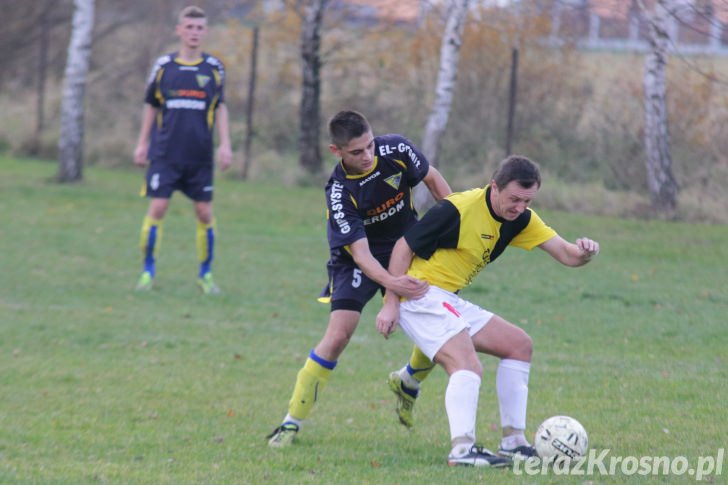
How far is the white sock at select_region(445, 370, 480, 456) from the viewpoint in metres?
4.66

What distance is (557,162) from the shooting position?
1764 centimetres

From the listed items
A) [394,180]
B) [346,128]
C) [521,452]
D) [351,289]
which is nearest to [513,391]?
[521,452]

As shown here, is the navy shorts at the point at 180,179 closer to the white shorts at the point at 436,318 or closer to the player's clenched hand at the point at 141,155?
the player's clenched hand at the point at 141,155

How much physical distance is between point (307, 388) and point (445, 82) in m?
10.9

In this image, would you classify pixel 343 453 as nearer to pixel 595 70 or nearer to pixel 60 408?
pixel 60 408

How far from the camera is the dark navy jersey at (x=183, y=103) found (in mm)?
9516

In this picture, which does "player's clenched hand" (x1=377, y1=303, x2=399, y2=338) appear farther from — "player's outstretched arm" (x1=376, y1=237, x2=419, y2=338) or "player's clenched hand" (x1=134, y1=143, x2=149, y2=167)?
"player's clenched hand" (x1=134, y1=143, x2=149, y2=167)

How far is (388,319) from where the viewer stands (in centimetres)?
495

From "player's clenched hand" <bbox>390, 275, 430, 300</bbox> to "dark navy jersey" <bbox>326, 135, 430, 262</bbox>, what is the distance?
1.18 feet

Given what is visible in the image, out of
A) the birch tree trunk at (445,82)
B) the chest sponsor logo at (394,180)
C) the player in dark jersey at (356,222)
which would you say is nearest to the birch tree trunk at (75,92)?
the birch tree trunk at (445,82)

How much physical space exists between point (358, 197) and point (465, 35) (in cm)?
1452

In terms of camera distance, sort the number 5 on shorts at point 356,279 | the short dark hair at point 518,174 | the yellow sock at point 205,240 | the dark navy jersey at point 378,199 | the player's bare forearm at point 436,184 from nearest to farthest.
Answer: the short dark hair at point 518,174 → the dark navy jersey at point 378,199 → the number 5 on shorts at point 356,279 → the player's bare forearm at point 436,184 → the yellow sock at point 205,240

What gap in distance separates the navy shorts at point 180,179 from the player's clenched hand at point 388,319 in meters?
5.04

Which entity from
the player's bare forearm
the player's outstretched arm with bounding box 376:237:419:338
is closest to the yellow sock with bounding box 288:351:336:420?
the player's outstretched arm with bounding box 376:237:419:338
